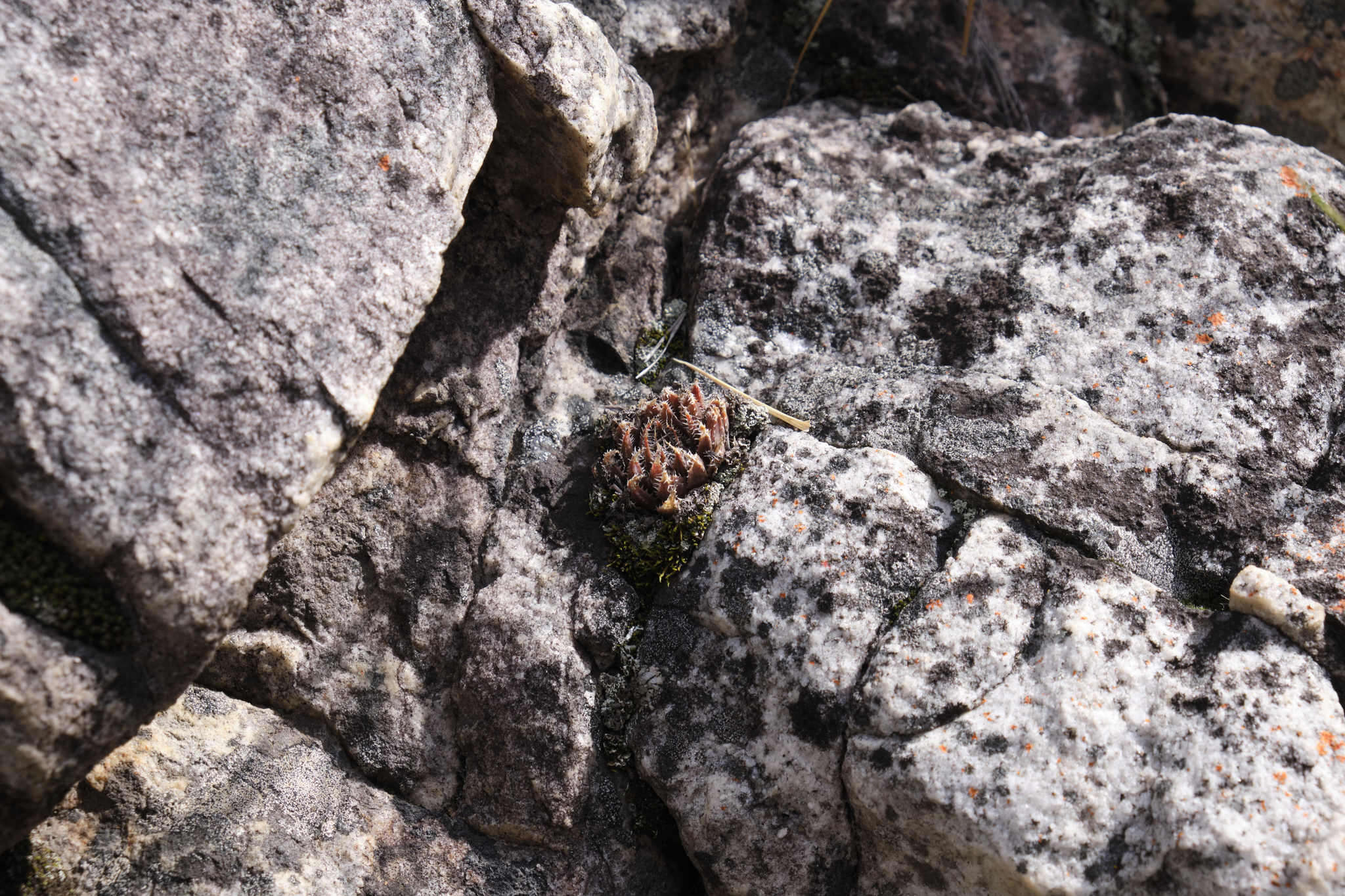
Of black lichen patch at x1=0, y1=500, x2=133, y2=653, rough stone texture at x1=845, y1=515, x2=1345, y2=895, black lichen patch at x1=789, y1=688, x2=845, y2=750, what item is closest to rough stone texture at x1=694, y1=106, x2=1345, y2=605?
rough stone texture at x1=845, y1=515, x2=1345, y2=895

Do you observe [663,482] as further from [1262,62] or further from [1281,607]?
[1262,62]

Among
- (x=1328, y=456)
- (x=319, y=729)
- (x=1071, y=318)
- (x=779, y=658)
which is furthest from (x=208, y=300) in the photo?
(x=1328, y=456)

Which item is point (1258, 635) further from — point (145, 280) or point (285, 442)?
point (145, 280)

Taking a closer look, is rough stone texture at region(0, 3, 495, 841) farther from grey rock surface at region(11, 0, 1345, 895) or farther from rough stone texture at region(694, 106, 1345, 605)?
rough stone texture at region(694, 106, 1345, 605)

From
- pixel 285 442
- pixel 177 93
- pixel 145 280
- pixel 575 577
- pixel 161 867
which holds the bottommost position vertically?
pixel 161 867

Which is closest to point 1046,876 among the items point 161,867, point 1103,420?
point 1103,420

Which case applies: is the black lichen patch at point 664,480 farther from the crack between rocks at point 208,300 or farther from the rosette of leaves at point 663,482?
the crack between rocks at point 208,300
